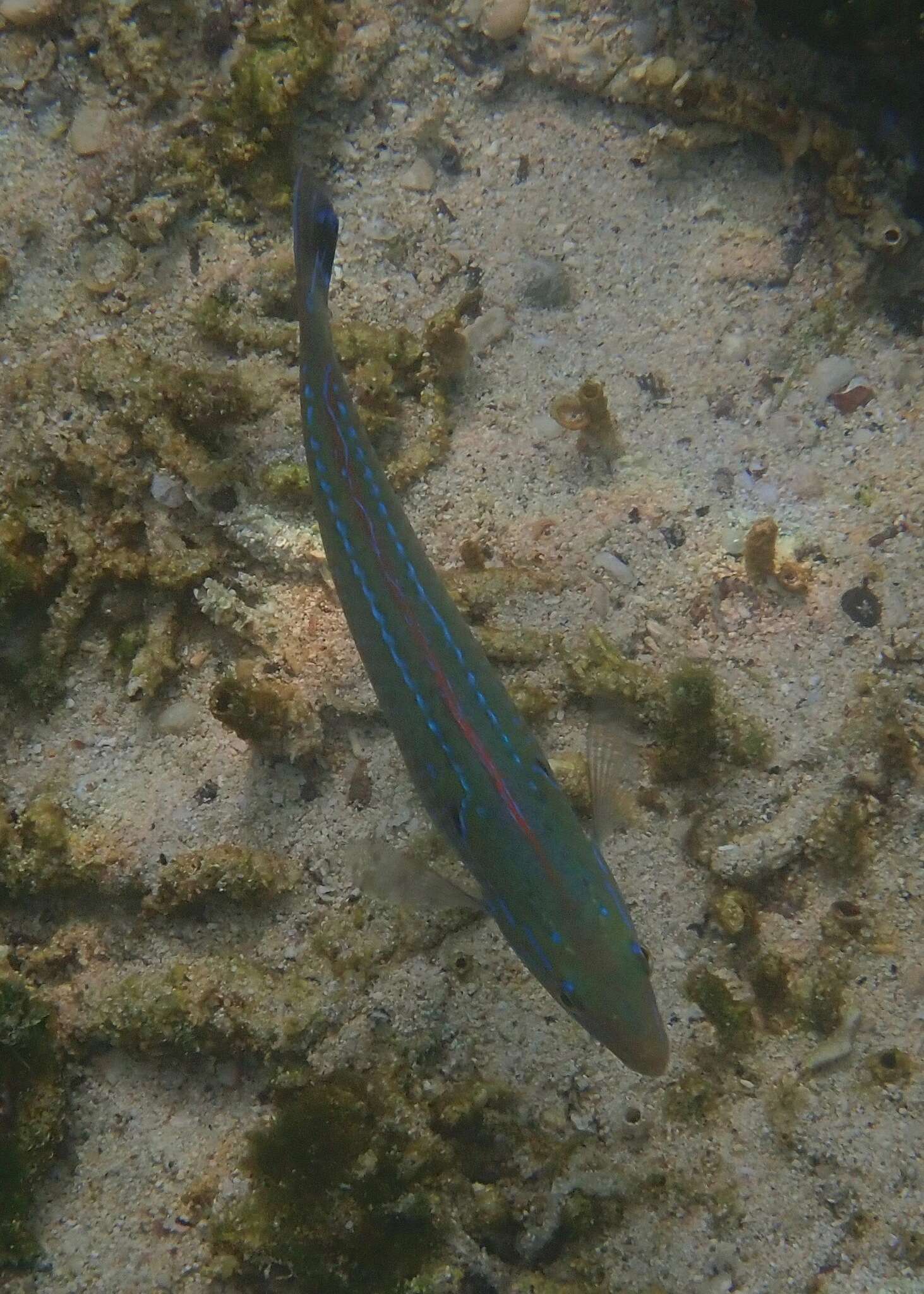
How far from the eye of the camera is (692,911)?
3.92m

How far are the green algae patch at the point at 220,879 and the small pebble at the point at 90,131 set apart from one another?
4.36 m

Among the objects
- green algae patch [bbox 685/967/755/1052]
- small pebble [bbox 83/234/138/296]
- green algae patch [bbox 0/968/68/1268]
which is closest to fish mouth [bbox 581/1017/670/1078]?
green algae patch [bbox 685/967/755/1052]

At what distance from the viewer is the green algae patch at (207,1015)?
147 inches

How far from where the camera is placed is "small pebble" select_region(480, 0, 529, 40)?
535cm

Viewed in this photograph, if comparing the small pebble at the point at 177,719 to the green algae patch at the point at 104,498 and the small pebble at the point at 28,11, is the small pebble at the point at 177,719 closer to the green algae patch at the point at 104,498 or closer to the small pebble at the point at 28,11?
the green algae patch at the point at 104,498

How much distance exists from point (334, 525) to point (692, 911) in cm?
Result: 239

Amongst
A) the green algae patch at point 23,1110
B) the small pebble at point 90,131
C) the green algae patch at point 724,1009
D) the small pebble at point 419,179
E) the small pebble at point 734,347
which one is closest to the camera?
the green algae patch at point 23,1110

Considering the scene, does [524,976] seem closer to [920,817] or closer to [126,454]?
[920,817]

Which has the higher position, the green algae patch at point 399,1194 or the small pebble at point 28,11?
the small pebble at point 28,11

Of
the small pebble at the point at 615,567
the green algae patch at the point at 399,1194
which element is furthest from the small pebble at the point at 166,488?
the green algae patch at the point at 399,1194

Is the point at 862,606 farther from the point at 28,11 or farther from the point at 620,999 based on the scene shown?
the point at 28,11

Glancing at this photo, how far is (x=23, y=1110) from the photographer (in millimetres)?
3648

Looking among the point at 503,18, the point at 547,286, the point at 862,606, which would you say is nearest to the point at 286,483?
the point at 547,286

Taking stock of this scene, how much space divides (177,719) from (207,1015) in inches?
56.5
